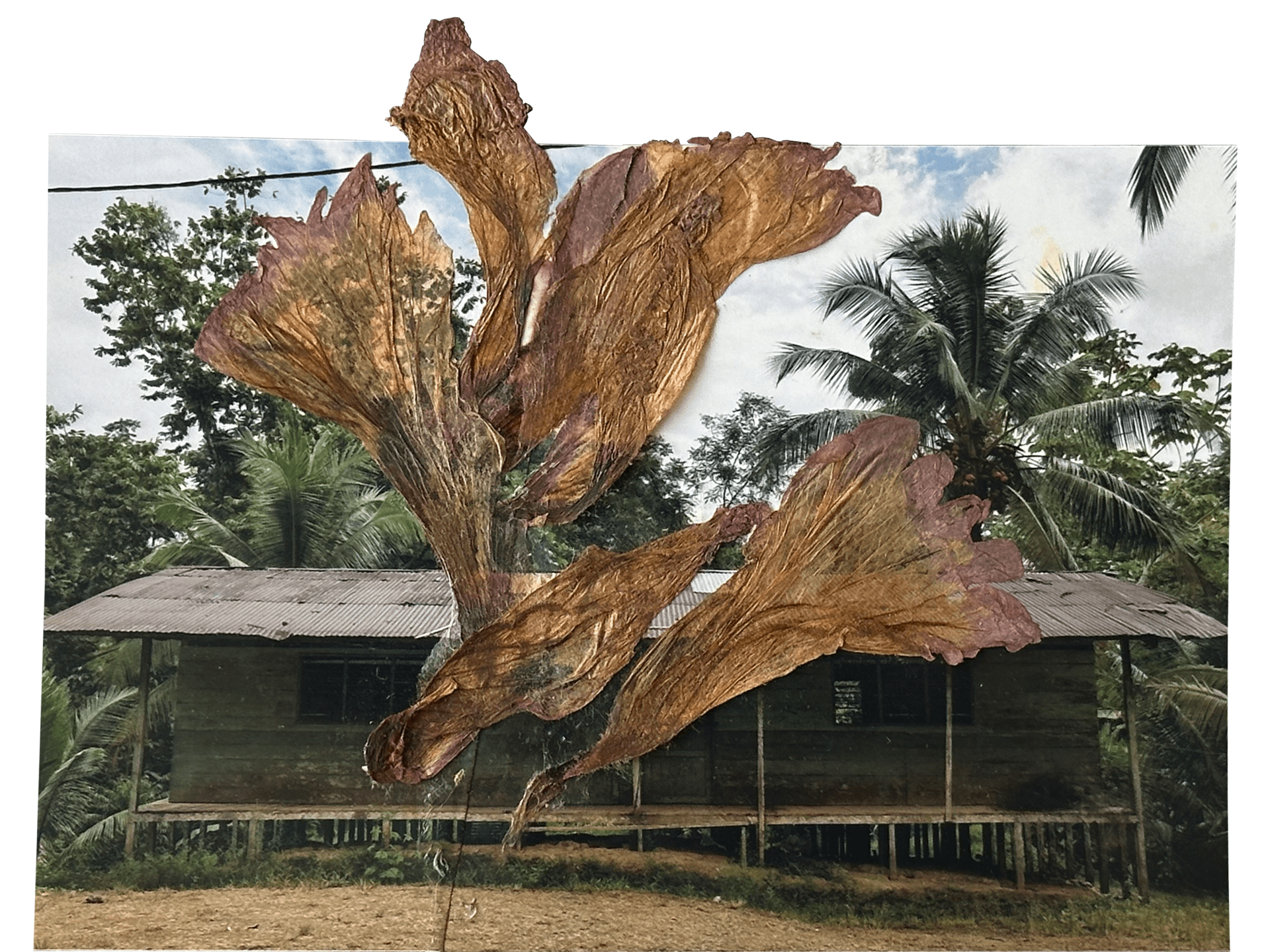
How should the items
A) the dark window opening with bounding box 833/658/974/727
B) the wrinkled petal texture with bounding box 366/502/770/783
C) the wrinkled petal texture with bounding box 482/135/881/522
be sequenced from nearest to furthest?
the wrinkled petal texture with bounding box 366/502/770/783 → the wrinkled petal texture with bounding box 482/135/881/522 → the dark window opening with bounding box 833/658/974/727

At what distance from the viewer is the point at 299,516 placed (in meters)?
3.79

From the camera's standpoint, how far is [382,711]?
363cm

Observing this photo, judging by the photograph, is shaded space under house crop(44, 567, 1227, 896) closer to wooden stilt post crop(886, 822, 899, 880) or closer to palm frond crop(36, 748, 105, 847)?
wooden stilt post crop(886, 822, 899, 880)

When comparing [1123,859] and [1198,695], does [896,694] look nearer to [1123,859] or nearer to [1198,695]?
[1123,859]

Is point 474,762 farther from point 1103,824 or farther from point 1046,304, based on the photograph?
point 1046,304

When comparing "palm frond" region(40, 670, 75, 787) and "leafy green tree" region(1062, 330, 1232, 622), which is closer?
"palm frond" region(40, 670, 75, 787)

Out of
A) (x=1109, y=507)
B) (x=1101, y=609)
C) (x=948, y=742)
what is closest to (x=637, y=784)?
(x=948, y=742)

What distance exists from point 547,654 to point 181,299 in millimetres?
2125

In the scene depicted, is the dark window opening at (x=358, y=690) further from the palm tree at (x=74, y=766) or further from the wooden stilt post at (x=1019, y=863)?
the wooden stilt post at (x=1019, y=863)

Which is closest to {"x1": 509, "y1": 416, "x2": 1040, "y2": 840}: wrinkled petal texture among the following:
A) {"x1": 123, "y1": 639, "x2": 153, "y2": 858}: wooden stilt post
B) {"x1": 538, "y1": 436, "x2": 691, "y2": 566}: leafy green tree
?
{"x1": 538, "y1": 436, "x2": 691, "y2": 566}: leafy green tree

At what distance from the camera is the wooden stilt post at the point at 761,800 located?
3.68 m

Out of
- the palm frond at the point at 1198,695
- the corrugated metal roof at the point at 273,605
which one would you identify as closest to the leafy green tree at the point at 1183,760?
the palm frond at the point at 1198,695

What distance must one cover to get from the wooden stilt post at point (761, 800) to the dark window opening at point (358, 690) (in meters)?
1.40

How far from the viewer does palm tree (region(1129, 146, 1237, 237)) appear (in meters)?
3.72
